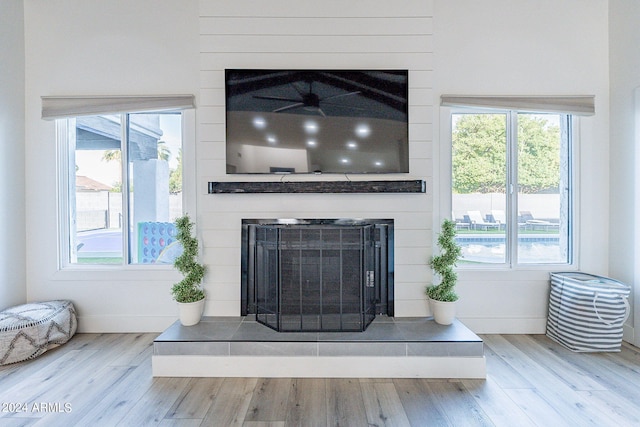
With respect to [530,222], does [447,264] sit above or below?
below

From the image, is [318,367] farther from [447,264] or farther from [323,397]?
[447,264]

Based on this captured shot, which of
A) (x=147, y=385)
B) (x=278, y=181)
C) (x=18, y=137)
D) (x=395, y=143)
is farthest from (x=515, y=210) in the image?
(x=18, y=137)

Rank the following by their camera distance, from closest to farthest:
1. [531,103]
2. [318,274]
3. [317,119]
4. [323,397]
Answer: [323,397] → [318,274] → [317,119] → [531,103]

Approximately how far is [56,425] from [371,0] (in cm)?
360

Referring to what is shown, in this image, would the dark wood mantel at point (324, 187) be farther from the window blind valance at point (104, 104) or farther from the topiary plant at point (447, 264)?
the window blind valance at point (104, 104)

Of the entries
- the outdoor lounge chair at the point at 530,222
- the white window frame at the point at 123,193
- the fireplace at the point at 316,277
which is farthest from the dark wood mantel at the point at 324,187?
the outdoor lounge chair at the point at 530,222

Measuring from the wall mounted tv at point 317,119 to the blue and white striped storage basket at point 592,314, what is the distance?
71.4 inches


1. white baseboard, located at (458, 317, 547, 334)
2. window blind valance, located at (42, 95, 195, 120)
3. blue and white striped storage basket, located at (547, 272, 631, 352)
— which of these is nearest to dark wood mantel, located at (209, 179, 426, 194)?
window blind valance, located at (42, 95, 195, 120)

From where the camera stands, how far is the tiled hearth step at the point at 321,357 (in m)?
2.20

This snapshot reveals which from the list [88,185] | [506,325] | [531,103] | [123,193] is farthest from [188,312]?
[531,103]

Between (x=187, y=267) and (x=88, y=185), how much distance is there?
1.43m

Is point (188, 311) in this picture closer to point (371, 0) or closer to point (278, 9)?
point (278, 9)

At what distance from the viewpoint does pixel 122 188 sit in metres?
3.02

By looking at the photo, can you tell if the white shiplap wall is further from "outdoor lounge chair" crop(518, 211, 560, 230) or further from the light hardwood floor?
"outdoor lounge chair" crop(518, 211, 560, 230)
